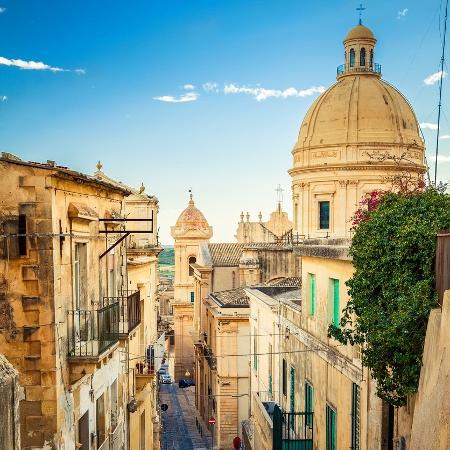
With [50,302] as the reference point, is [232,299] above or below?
below

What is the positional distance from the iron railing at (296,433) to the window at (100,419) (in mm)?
4194

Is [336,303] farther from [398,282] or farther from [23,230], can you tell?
[23,230]

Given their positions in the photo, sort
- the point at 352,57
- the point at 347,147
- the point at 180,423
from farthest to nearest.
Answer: the point at 180,423 → the point at 352,57 → the point at 347,147

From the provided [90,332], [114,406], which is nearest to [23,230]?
[90,332]

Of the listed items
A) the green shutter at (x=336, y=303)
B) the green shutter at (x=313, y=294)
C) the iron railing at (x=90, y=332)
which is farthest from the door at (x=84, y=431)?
the green shutter at (x=313, y=294)

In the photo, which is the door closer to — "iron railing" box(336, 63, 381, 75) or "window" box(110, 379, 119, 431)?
"window" box(110, 379, 119, 431)

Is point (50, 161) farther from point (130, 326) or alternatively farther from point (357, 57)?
point (357, 57)

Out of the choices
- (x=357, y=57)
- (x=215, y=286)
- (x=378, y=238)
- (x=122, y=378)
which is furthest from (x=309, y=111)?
(x=378, y=238)

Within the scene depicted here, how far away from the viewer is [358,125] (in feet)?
106

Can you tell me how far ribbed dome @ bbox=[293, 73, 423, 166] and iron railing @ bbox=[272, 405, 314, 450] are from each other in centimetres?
2031

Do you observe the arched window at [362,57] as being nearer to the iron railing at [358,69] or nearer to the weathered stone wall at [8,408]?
the iron railing at [358,69]

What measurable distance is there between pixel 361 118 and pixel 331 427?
2302 centimetres

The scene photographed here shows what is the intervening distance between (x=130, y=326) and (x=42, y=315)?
4.12m

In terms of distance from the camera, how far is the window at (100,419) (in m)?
11.4
